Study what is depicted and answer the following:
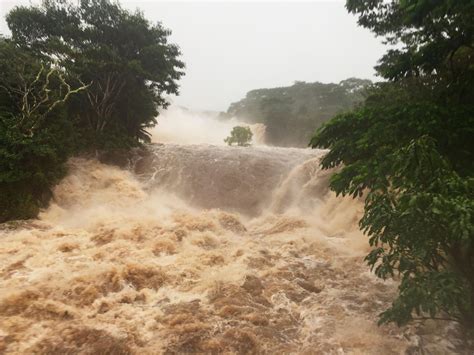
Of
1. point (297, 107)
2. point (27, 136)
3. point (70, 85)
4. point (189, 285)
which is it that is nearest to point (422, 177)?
point (189, 285)

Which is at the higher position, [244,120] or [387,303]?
[244,120]

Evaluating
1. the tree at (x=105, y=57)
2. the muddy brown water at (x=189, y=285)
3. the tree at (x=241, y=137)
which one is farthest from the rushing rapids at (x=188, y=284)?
the tree at (x=241, y=137)

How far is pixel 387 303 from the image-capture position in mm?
7027

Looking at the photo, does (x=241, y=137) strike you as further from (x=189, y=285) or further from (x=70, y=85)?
(x=189, y=285)

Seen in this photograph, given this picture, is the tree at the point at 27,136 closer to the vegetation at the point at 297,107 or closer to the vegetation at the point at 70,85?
the vegetation at the point at 70,85

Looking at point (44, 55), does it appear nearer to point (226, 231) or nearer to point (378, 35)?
point (226, 231)

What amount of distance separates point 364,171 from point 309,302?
10.9ft

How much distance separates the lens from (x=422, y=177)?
4594 mm

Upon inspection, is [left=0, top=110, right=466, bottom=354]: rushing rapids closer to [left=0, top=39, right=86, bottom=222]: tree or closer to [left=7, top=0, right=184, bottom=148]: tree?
[left=0, top=39, right=86, bottom=222]: tree

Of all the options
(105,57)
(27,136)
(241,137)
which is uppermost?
(105,57)

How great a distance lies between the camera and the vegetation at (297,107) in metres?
41.6

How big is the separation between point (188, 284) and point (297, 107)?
49.9 metres

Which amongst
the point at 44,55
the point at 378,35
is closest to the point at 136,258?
the point at 378,35

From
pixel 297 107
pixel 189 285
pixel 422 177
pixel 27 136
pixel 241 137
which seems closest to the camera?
pixel 422 177
